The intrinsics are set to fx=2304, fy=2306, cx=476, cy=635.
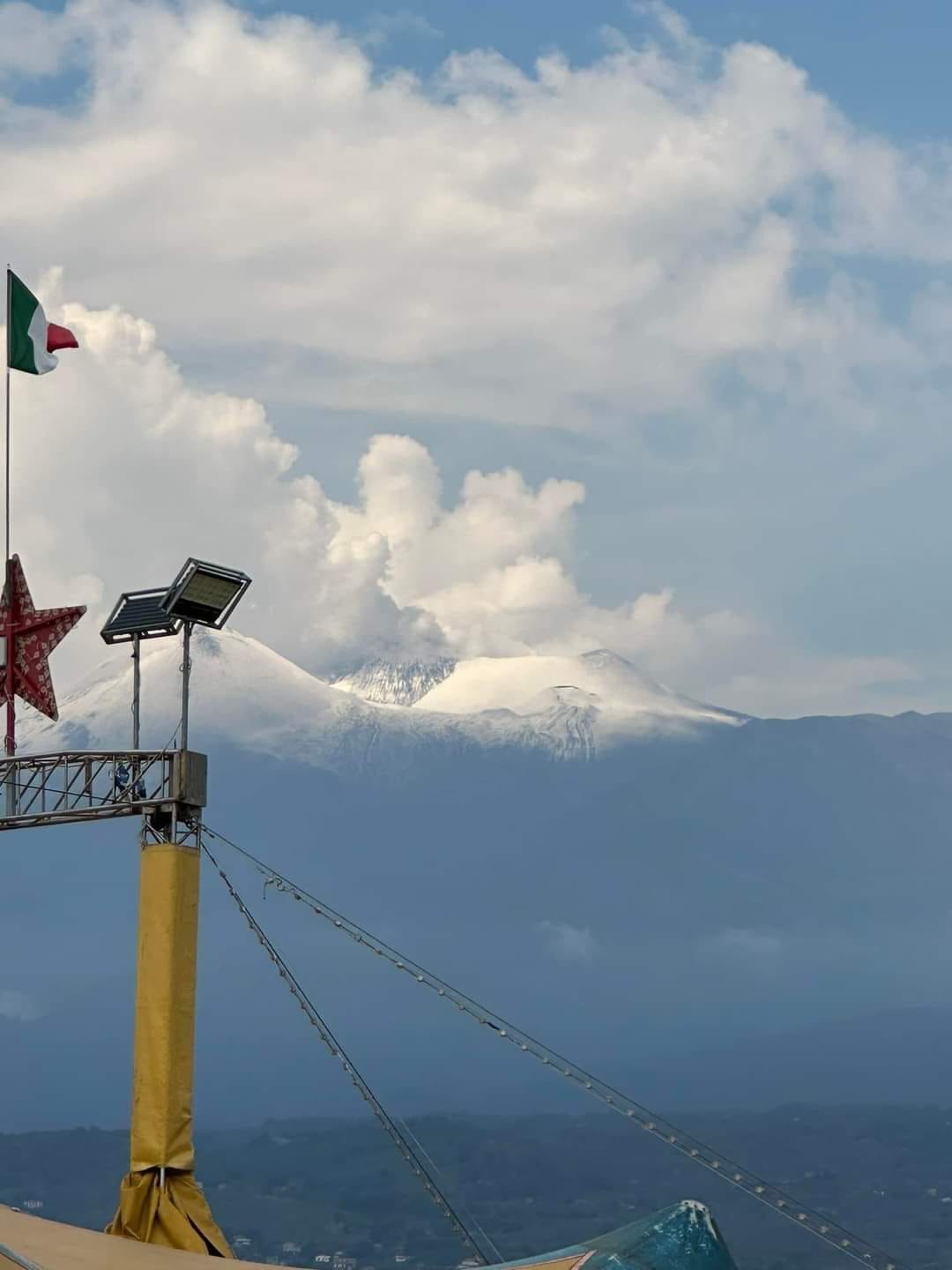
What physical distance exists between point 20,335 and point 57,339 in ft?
3.12

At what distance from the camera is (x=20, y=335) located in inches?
1766

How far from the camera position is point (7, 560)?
43938 millimetres

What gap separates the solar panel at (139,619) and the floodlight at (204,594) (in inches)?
10.0

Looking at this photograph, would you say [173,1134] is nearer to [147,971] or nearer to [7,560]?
[147,971]

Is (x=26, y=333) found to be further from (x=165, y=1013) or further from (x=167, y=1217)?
(x=167, y=1217)

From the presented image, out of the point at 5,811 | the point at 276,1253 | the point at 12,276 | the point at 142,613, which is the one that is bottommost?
the point at 276,1253

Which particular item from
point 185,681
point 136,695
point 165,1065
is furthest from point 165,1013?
point 136,695

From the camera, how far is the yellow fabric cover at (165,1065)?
39906mm

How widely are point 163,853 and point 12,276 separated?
11.9 meters

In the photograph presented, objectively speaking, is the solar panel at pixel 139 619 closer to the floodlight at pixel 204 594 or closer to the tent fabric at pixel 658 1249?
the floodlight at pixel 204 594

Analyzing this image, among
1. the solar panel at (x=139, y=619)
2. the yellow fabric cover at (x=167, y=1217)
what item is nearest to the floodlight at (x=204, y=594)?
the solar panel at (x=139, y=619)

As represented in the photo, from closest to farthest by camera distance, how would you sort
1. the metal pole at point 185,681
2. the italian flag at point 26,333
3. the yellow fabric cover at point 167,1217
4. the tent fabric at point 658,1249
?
the tent fabric at point 658,1249 → the yellow fabric cover at point 167,1217 → the metal pole at point 185,681 → the italian flag at point 26,333

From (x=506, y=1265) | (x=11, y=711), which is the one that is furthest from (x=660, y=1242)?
(x=11, y=711)

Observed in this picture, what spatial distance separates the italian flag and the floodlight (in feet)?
19.6
